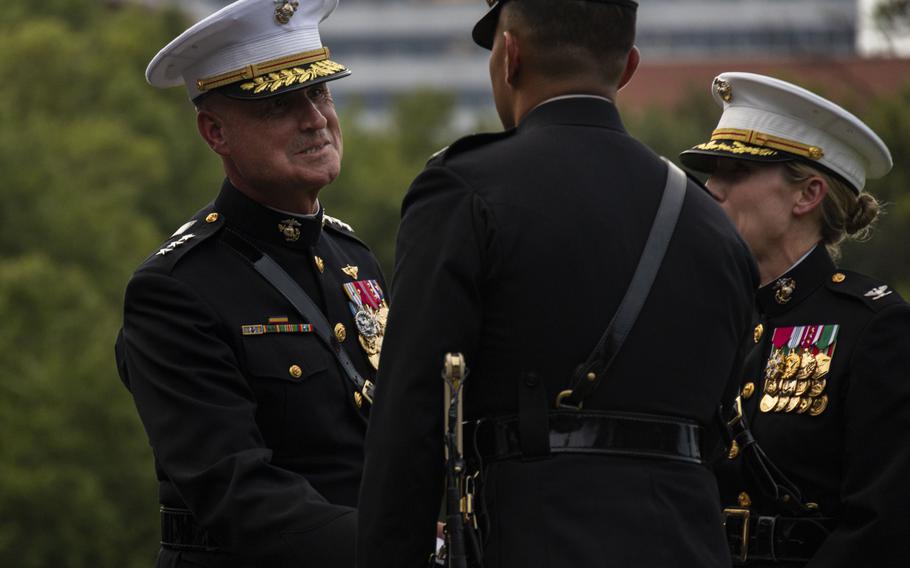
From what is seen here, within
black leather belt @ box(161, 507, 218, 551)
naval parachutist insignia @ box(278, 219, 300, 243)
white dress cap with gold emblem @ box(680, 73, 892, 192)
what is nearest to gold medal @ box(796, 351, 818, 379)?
white dress cap with gold emblem @ box(680, 73, 892, 192)

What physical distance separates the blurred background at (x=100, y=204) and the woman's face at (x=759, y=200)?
48.2 feet

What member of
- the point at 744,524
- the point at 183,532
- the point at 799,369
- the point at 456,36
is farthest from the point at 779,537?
the point at 456,36

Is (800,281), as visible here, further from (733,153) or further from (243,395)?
(243,395)

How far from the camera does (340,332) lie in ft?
17.4

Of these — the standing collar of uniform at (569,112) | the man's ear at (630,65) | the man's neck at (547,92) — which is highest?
the man's ear at (630,65)

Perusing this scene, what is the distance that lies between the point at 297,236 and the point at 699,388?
1.76 meters

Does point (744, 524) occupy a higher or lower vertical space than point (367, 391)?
lower

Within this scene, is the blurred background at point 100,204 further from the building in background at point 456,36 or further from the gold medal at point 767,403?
the building in background at point 456,36

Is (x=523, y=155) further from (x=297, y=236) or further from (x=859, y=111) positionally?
(x=859, y=111)

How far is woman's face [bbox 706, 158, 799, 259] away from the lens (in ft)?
18.2

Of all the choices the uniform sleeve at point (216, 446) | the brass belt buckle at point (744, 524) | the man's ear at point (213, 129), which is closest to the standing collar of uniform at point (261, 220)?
the man's ear at point (213, 129)

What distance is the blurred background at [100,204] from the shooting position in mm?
26109

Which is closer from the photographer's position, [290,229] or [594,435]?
[594,435]

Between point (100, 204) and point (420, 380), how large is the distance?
96.1 feet
